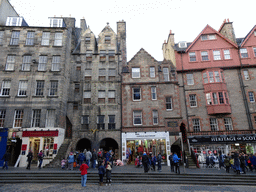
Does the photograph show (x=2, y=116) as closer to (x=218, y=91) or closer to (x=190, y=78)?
(x=190, y=78)

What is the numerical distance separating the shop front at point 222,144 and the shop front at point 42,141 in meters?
17.5

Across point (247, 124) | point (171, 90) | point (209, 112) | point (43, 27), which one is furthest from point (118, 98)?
point (247, 124)

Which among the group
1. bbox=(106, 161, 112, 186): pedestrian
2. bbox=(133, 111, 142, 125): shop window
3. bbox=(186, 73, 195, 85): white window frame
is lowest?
bbox=(106, 161, 112, 186): pedestrian

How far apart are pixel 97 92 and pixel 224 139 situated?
18.7 metres

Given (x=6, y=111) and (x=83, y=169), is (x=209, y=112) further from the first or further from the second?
(x=6, y=111)

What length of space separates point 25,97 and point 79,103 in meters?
7.01

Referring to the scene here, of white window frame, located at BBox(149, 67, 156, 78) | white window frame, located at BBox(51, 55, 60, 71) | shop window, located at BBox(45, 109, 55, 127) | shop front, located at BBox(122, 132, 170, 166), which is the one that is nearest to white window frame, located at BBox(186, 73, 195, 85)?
white window frame, located at BBox(149, 67, 156, 78)

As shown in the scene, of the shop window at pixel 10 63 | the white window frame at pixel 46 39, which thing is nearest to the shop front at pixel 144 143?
the white window frame at pixel 46 39

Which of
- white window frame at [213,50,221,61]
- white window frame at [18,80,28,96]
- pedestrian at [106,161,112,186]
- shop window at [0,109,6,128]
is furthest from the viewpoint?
white window frame at [213,50,221,61]

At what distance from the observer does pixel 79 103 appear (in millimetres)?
25172

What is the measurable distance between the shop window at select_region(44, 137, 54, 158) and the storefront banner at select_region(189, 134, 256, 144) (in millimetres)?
18093

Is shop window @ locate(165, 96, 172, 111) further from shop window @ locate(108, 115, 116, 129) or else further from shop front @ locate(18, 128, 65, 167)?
shop front @ locate(18, 128, 65, 167)

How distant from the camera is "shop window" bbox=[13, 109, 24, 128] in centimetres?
2219

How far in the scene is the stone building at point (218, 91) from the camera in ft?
76.5
